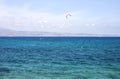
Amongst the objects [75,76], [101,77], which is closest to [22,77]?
[75,76]

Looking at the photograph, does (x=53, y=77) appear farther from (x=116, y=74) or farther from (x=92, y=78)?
(x=116, y=74)

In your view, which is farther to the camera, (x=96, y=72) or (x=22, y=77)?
(x=96, y=72)

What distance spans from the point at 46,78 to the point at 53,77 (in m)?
0.96

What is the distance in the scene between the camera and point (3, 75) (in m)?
30.7

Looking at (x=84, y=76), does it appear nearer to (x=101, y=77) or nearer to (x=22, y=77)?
(x=101, y=77)

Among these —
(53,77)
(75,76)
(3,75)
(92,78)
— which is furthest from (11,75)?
(92,78)

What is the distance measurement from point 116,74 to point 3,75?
44.1ft

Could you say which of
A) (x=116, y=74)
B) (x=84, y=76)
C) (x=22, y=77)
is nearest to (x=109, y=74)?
(x=116, y=74)

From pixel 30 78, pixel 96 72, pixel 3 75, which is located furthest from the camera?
pixel 96 72

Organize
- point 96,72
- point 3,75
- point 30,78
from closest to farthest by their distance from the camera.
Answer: point 30,78
point 3,75
point 96,72

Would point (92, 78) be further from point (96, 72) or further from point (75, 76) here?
point (96, 72)

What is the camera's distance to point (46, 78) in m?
29.2

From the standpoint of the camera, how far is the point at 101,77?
98.1ft

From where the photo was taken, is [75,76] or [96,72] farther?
[96,72]
